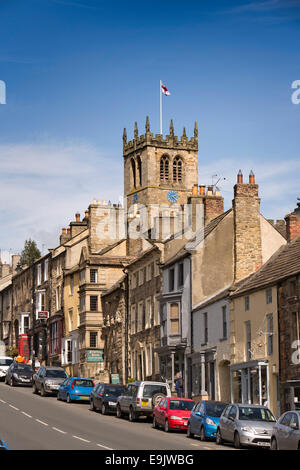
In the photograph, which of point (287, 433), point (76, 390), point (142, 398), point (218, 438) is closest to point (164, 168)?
point (76, 390)

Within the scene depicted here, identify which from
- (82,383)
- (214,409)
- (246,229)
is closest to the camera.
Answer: (214,409)

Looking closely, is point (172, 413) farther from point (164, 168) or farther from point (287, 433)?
point (164, 168)

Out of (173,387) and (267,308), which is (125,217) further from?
(267,308)

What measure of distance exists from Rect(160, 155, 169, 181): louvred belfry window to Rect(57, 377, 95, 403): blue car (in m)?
73.2

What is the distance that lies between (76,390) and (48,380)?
15.3 ft

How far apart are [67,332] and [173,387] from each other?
28.4 meters

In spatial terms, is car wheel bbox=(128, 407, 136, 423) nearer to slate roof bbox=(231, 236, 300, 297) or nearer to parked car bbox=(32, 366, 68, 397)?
slate roof bbox=(231, 236, 300, 297)

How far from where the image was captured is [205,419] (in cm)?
3297

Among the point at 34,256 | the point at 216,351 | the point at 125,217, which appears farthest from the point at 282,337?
the point at 34,256

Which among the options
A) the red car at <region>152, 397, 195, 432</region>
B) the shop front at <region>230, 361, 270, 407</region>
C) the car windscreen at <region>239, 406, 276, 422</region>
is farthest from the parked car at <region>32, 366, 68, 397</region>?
the car windscreen at <region>239, 406, 276, 422</region>

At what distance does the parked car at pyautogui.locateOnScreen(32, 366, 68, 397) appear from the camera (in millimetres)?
55156

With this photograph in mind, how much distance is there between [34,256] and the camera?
12362 centimetres
